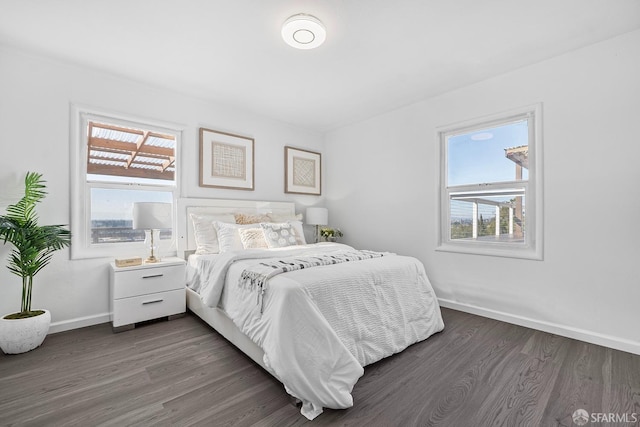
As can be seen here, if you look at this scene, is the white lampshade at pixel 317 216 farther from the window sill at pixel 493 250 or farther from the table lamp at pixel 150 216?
the table lamp at pixel 150 216

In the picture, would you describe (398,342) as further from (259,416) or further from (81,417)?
(81,417)

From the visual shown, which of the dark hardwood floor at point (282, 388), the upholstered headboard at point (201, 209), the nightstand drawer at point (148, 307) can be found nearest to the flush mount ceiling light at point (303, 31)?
the upholstered headboard at point (201, 209)

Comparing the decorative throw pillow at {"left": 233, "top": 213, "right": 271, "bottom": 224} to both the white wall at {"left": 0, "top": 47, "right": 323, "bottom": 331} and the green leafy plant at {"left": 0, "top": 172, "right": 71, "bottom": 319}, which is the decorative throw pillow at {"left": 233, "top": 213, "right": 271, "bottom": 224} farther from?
the green leafy plant at {"left": 0, "top": 172, "right": 71, "bottom": 319}

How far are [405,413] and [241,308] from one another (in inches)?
47.9

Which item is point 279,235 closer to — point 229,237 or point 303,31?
point 229,237

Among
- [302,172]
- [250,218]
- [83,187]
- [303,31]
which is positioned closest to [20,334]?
[83,187]

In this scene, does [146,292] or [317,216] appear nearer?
[146,292]

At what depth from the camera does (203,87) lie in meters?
3.21

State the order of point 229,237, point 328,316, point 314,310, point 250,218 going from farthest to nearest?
1. point 250,218
2. point 229,237
3. point 328,316
4. point 314,310

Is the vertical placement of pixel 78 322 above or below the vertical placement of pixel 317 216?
below

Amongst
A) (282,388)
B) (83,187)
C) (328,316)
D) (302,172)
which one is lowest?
(282,388)

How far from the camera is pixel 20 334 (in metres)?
2.17

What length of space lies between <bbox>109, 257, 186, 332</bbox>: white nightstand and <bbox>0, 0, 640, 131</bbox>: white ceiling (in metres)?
1.96

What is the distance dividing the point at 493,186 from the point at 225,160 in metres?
3.18
